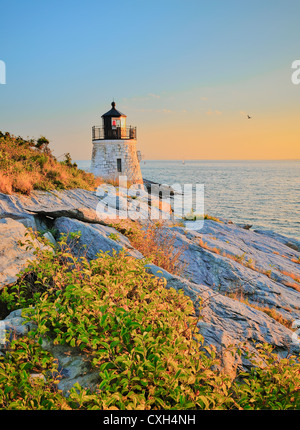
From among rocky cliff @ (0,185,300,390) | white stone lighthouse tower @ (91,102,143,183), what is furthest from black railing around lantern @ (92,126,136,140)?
rocky cliff @ (0,185,300,390)

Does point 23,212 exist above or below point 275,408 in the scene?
above

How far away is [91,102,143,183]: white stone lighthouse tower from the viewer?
33.3 meters

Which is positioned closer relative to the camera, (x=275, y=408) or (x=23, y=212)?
(x=275, y=408)

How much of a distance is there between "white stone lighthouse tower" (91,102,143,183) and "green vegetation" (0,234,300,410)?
29.5m

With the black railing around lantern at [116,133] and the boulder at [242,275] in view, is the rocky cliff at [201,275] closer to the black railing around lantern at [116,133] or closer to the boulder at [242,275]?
the boulder at [242,275]

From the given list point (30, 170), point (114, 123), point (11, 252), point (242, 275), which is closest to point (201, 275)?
point (242, 275)

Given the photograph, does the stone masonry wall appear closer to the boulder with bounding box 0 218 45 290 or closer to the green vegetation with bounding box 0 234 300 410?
the boulder with bounding box 0 218 45 290

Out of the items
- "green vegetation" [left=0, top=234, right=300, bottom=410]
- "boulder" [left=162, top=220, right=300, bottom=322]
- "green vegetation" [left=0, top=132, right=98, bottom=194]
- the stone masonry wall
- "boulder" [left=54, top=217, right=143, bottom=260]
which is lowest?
"boulder" [left=162, top=220, right=300, bottom=322]

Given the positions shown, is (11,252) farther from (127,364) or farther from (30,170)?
(30,170)

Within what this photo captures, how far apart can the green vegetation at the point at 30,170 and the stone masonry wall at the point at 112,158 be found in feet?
49.3

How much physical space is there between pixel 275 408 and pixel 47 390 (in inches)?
105
